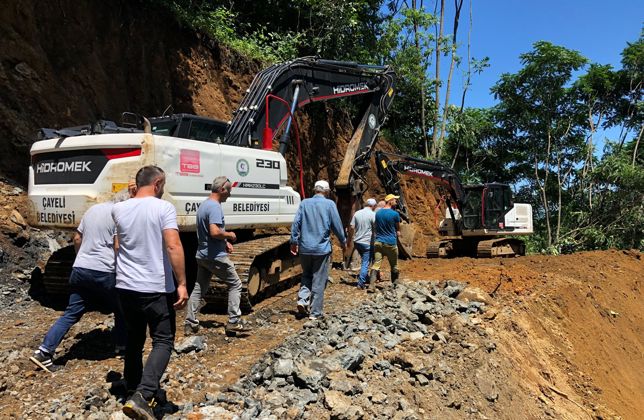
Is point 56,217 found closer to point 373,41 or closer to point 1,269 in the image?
point 1,269

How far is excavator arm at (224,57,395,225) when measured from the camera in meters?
8.03

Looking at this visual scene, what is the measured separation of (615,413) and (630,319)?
5384 millimetres

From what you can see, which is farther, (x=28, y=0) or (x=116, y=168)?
(x=28, y=0)

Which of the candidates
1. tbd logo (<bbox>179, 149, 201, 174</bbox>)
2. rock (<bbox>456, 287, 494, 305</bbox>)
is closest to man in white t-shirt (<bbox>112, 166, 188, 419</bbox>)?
tbd logo (<bbox>179, 149, 201, 174</bbox>)

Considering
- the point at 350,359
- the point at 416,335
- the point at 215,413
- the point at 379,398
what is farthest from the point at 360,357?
the point at 215,413

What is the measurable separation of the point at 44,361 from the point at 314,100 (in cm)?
674

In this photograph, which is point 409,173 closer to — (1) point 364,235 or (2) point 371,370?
(1) point 364,235

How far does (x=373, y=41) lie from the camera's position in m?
18.8

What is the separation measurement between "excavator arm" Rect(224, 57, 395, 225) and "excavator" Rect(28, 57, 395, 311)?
23 millimetres

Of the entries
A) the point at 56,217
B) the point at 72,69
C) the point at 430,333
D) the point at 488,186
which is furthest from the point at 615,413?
the point at 72,69

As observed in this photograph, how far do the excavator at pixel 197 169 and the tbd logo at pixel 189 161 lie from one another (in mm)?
12

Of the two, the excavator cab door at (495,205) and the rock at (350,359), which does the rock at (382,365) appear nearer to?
the rock at (350,359)

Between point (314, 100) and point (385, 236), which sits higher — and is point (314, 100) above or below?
above

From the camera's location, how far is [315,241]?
6023 mm
